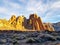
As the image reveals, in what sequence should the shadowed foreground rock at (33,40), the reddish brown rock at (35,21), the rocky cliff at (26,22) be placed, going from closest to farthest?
the shadowed foreground rock at (33,40) < the rocky cliff at (26,22) < the reddish brown rock at (35,21)

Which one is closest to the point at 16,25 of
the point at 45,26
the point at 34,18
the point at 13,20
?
the point at 13,20

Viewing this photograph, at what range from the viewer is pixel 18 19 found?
455ft

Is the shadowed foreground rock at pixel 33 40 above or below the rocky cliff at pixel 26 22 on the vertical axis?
below

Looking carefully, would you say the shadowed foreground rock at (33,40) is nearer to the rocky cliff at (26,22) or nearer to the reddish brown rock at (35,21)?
the rocky cliff at (26,22)

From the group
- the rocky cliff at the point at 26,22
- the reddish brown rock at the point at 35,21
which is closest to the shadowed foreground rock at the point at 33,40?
the rocky cliff at the point at 26,22

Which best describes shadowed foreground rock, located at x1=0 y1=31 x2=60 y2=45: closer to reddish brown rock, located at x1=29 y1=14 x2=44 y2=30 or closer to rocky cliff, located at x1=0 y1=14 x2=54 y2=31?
rocky cliff, located at x1=0 y1=14 x2=54 y2=31

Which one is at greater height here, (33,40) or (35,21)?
(35,21)

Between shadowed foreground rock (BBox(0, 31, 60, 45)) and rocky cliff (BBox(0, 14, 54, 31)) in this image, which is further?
rocky cliff (BBox(0, 14, 54, 31))

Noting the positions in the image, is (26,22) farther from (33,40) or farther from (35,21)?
(33,40)

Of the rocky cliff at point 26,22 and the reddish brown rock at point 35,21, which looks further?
the reddish brown rock at point 35,21

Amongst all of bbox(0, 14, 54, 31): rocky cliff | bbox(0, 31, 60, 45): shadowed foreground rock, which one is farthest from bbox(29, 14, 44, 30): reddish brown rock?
bbox(0, 31, 60, 45): shadowed foreground rock

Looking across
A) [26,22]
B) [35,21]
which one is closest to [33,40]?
[26,22]

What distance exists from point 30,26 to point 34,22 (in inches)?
168

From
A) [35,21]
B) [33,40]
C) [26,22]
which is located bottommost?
[33,40]
